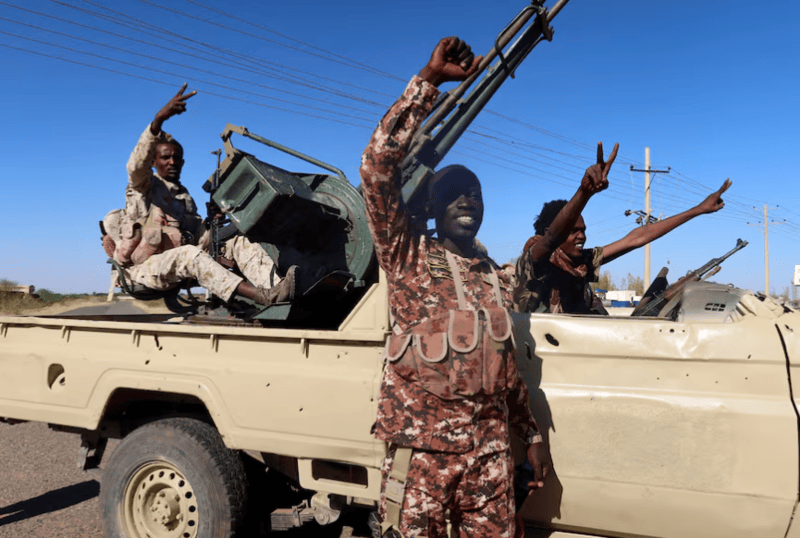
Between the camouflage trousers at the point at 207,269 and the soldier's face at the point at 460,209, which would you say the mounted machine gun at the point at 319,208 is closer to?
the camouflage trousers at the point at 207,269

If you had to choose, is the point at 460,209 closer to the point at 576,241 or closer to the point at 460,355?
the point at 460,355

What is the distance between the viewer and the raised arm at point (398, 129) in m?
2.07

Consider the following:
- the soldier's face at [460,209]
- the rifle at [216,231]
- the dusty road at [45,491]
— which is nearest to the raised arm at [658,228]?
the soldier's face at [460,209]

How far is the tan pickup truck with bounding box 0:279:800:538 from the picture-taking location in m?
2.12

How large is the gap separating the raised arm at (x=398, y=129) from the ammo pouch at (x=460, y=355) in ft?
1.45

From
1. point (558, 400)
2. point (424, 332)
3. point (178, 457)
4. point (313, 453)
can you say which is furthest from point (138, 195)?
point (558, 400)

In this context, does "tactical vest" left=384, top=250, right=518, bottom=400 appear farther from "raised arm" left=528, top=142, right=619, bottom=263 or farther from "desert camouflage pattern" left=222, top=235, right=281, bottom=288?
"desert camouflage pattern" left=222, top=235, right=281, bottom=288

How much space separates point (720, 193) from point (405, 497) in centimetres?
315

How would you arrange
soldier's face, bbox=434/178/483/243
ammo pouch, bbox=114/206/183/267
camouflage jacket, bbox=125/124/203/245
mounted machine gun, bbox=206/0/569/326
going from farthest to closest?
ammo pouch, bbox=114/206/183/267, camouflage jacket, bbox=125/124/203/245, mounted machine gun, bbox=206/0/569/326, soldier's face, bbox=434/178/483/243

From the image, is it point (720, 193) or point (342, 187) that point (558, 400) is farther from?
point (720, 193)

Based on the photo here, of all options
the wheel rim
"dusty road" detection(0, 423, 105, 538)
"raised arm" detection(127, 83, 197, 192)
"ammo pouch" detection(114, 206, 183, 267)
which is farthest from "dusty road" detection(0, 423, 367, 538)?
"raised arm" detection(127, 83, 197, 192)

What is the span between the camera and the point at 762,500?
6.78 feet

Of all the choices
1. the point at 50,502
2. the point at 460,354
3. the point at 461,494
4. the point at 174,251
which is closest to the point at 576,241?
the point at 460,354

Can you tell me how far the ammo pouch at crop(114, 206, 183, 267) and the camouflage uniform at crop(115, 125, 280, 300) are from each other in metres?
0.04
